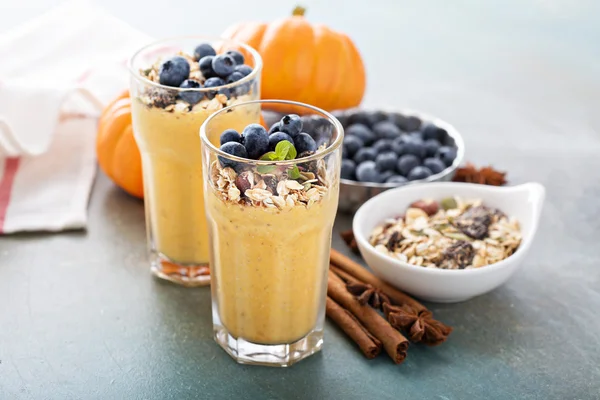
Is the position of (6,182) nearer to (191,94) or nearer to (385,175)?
(191,94)

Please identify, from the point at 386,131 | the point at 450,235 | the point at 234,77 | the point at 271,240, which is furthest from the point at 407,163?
the point at 271,240

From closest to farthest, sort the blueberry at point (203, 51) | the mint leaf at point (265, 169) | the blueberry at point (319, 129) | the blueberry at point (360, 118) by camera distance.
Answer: the mint leaf at point (265, 169)
the blueberry at point (319, 129)
the blueberry at point (203, 51)
the blueberry at point (360, 118)

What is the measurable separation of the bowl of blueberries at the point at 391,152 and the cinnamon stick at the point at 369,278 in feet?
0.51

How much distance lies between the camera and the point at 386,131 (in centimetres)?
185

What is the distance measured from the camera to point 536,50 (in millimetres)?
2584

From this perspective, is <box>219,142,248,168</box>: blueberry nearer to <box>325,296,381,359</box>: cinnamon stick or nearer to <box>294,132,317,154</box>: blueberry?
<box>294,132,317,154</box>: blueberry

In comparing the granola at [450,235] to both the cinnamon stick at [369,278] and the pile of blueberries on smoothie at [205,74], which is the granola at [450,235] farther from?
the pile of blueberries on smoothie at [205,74]

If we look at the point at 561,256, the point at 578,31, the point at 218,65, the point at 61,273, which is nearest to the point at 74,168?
the point at 61,273

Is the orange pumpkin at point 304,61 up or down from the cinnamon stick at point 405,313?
up

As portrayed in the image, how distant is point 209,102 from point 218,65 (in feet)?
0.24

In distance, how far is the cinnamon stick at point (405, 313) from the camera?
1335mm

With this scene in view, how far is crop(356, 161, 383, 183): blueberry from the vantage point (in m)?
A: 1.70

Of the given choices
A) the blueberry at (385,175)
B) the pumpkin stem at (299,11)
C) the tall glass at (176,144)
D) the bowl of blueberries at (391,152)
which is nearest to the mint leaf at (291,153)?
the tall glass at (176,144)

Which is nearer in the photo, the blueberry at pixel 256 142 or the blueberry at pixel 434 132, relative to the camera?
→ the blueberry at pixel 256 142
